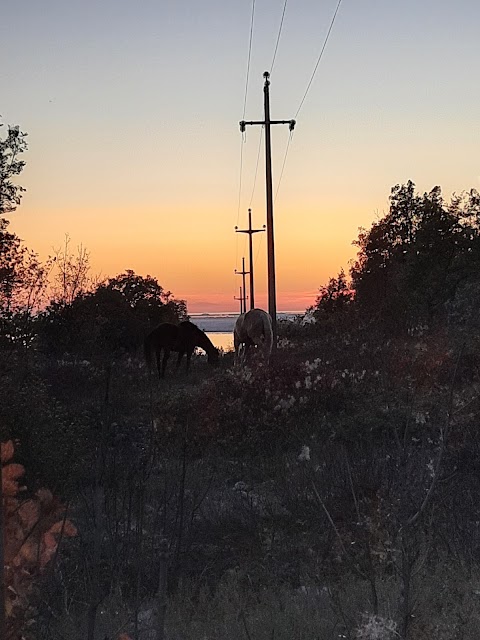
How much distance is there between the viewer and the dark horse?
2525 centimetres

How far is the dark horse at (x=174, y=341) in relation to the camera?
25.2 m

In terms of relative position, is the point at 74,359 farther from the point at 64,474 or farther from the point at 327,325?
the point at 64,474

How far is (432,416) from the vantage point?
13023 mm

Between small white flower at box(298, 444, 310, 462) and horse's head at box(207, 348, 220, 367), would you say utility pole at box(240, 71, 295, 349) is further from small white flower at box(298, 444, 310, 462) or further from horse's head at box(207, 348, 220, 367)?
small white flower at box(298, 444, 310, 462)

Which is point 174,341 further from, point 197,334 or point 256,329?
point 256,329

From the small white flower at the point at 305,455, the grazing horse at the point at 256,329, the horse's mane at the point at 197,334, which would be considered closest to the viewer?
the small white flower at the point at 305,455

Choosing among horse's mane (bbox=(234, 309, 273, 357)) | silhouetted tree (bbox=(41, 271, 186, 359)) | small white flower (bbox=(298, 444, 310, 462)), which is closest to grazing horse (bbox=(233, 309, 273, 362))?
horse's mane (bbox=(234, 309, 273, 357))

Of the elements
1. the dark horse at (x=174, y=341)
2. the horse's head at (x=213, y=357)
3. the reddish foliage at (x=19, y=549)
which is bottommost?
the reddish foliage at (x=19, y=549)

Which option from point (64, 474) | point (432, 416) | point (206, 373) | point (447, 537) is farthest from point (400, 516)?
point (206, 373)

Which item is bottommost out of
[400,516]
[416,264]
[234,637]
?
[234,637]

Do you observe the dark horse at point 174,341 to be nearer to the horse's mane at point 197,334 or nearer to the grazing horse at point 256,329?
the horse's mane at point 197,334

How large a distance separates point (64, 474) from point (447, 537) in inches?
187

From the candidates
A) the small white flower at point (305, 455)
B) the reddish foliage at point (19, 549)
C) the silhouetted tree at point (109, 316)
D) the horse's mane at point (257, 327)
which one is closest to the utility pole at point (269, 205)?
the horse's mane at point (257, 327)

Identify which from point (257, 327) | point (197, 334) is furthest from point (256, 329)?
point (197, 334)
